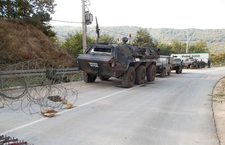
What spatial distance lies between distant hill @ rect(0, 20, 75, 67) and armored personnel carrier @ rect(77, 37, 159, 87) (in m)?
3.61

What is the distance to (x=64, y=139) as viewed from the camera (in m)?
4.55

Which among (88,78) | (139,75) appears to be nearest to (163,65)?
(139,75)

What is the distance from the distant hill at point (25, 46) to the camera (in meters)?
15.1

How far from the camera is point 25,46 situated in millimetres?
16594

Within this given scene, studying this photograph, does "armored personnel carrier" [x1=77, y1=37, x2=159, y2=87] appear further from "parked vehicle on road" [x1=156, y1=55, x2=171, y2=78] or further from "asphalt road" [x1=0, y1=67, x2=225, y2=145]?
"parked vehicle on road" [x1=156, y1=55, x2=171, y2=78]

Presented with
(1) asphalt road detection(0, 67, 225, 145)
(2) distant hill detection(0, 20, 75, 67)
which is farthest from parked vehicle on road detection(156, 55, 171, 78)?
(1) asphalt road detection(0, 67, 225, 145)

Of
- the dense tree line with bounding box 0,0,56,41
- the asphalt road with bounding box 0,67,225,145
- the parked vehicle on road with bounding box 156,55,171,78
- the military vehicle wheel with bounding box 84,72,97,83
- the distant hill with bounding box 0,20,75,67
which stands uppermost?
the dense tree line with bounding box 0,0,56,41

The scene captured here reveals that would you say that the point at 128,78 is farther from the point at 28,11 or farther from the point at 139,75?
the point at 28,11

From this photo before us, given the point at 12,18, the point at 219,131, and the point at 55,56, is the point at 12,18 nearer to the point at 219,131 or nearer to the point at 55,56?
the point at 55,56

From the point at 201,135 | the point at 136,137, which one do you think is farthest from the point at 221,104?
the point at 136,137

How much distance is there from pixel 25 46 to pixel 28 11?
4.44 metres

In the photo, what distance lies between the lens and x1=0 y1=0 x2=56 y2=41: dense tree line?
57.4 feet

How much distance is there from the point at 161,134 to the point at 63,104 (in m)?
3.80

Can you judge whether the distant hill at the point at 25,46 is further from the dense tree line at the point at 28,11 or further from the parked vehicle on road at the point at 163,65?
→ the parked vehicle on road at the point at 163,65
